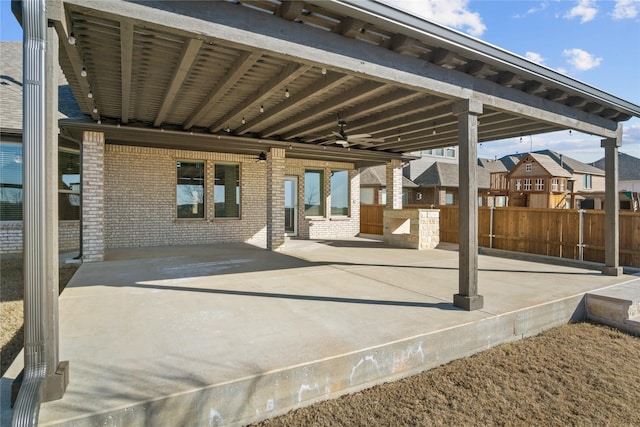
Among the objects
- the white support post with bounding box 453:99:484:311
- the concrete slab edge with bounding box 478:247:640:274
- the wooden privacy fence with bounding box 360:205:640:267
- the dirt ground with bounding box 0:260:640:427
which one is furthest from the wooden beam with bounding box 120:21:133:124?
the wooden privacy fence with bounding box 360:205:640:267

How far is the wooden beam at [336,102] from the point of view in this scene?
5082 millimetres

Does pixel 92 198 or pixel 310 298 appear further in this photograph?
pixel 92 198

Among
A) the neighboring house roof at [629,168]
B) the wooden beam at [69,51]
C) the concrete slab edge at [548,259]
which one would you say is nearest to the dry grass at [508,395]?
the wooden beam at [69,51]

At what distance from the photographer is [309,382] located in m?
2.64

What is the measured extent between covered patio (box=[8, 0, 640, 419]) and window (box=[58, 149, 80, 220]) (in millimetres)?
839

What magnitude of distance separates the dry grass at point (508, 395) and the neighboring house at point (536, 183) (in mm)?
18168

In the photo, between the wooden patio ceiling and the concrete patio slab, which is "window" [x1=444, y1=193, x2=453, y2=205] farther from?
the concrete patio slab

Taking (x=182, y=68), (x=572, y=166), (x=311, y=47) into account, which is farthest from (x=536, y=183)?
(x=182, y=68)

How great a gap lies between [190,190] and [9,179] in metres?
3.93

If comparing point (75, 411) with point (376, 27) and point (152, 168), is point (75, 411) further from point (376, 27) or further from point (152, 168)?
point (152, 168)

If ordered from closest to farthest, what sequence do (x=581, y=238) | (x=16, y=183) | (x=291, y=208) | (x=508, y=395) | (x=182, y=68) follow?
(x=508, y=395), (x=182, y=68), (x=581, y=238), (x=16, y=183), (x=291, y=208)

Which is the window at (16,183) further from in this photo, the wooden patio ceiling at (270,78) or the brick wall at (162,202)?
the wooden patio ceiling at (270,78)

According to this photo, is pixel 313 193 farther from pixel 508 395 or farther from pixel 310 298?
pixel 508 395

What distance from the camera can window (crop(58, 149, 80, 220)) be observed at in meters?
8.59
